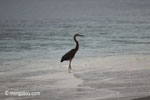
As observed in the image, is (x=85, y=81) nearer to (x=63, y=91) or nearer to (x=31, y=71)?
(x=63, y=91)

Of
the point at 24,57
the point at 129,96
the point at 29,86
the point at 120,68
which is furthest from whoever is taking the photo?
the point at 24,57

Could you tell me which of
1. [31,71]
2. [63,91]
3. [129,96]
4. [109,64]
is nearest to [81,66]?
[109,64]

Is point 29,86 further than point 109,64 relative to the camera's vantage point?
No

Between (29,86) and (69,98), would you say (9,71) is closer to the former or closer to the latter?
(29,86)

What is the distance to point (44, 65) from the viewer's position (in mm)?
16953

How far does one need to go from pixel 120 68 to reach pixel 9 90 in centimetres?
447

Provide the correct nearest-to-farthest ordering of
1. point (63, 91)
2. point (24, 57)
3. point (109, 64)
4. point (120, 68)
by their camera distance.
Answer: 1. point (63, 91)
2. point (120, 68)
3. point (109, 64)
4. point (24, 57)

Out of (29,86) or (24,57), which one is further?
(24,57)

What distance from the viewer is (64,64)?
17250 millimetres

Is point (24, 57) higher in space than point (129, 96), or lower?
higher

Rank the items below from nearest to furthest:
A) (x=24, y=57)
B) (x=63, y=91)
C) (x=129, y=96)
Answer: (x=129, y=96)
(x=63, y=91)
(x=24, y=57)

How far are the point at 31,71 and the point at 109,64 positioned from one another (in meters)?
2.75

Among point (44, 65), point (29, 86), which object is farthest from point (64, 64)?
point (29, 86)

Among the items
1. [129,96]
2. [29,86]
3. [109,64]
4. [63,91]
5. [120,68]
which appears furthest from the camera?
[109,64]
